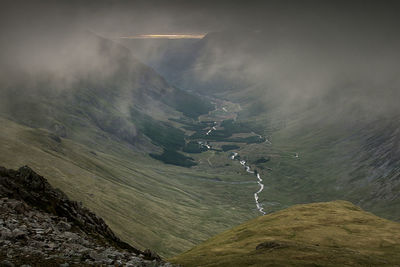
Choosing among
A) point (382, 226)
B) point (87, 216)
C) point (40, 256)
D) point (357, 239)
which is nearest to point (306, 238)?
point (357, 239)

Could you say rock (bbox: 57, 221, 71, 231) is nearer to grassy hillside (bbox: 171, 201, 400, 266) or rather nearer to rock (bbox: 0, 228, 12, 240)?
rock (bbox: 0, 228, 12, 240)

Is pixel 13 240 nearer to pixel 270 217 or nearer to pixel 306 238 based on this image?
pixel 306 238

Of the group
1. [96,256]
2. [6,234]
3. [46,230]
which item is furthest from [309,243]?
[6,234]

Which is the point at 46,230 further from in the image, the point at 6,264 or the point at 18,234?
the point at 6,264

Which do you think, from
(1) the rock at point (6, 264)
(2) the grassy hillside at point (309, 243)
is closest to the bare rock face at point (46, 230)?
(1) the rock at point (6, 264)

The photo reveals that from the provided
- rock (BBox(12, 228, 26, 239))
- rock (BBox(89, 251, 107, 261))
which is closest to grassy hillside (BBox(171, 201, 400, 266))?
rock (BBox(89, 251, 107, 261))

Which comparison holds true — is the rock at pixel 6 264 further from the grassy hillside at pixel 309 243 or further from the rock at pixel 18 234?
the grassy hillside at pixel 309 243
